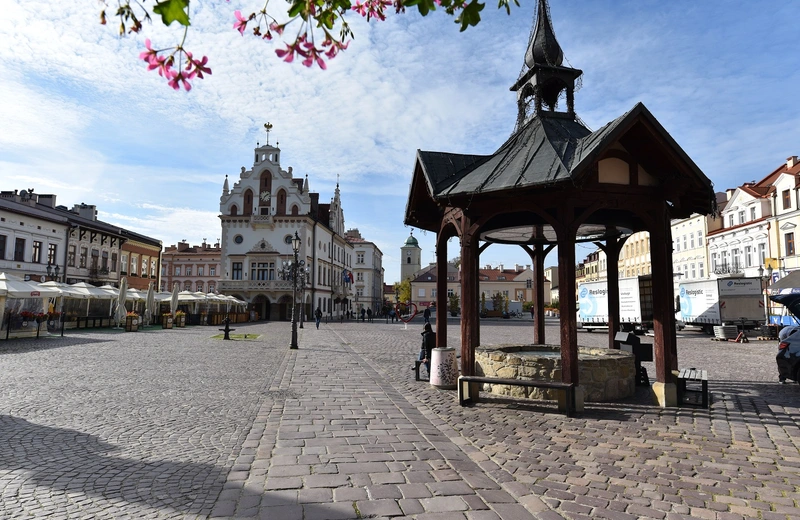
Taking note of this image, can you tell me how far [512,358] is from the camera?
921 centimetres

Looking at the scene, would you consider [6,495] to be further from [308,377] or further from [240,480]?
[308,377]

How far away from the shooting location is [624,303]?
3356cm

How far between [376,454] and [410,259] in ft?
387

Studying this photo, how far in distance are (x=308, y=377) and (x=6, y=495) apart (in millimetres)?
7749

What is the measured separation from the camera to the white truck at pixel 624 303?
106 feet

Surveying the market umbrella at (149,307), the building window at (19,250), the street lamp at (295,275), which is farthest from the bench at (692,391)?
the building window at (19,250)

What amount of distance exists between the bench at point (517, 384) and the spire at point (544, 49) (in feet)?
21.2

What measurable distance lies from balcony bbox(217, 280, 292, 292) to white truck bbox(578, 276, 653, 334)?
31976mm

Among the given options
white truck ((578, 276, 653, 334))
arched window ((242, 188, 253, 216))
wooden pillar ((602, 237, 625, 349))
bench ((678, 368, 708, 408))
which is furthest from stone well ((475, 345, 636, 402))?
arched window ((242, 188, 253, 216))

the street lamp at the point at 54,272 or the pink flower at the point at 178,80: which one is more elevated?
the street lamp at the point at 54,272

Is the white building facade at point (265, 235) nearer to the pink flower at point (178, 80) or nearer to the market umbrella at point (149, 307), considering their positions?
the market umbrella at point (149, 307)

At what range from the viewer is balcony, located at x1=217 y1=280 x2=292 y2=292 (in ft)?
186

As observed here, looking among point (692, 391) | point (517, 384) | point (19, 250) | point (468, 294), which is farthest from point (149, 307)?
point (692, 391)

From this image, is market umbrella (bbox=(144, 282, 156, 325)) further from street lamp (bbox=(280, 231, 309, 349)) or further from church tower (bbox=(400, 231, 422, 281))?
church tower (bbox=(400, 231, 422, 281))
